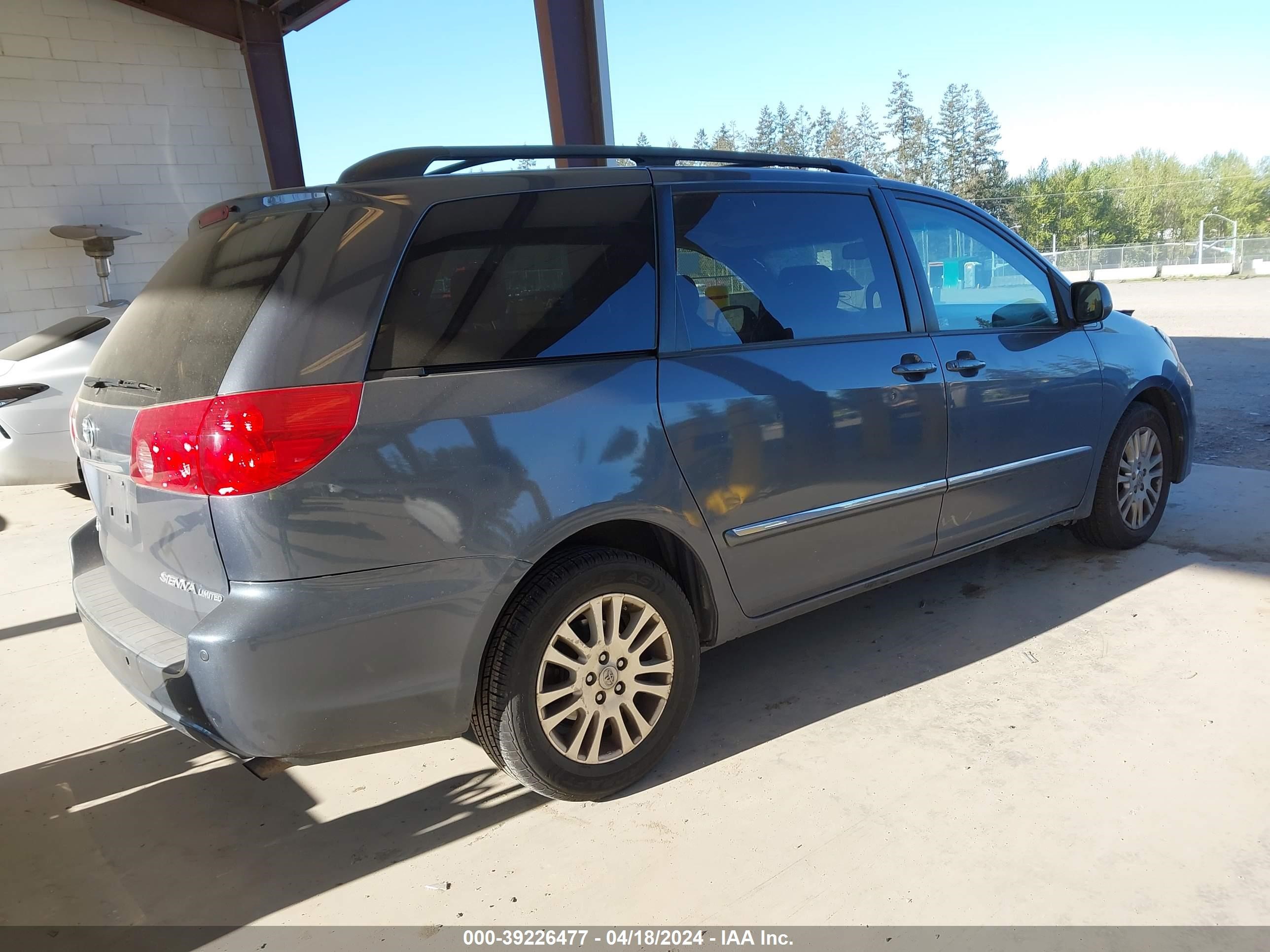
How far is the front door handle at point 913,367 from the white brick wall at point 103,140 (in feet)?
29.0

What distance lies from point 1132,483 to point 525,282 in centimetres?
328

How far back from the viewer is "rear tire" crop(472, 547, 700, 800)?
2387 mm

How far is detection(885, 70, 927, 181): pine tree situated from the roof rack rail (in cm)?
5600

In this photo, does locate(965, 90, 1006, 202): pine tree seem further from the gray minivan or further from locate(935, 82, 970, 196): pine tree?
the gray minivan

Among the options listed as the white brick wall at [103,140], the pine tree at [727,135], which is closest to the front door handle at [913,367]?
the white brick wall at [103,140]

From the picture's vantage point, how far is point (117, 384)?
249cm

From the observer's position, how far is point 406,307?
222cm

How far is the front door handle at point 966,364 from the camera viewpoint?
3.36m

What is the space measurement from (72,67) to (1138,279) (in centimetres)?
4627

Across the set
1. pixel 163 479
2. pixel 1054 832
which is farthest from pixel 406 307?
pixel 1054 832

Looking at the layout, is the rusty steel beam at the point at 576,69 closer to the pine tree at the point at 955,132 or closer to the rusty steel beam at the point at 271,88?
the rusty steel beam at the point at 271,88

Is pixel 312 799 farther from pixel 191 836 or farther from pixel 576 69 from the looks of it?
pixel 576 69

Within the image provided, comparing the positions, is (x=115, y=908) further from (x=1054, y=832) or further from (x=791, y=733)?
(x=1054, y=832)

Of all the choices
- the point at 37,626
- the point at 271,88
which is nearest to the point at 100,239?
the point at 271,88
